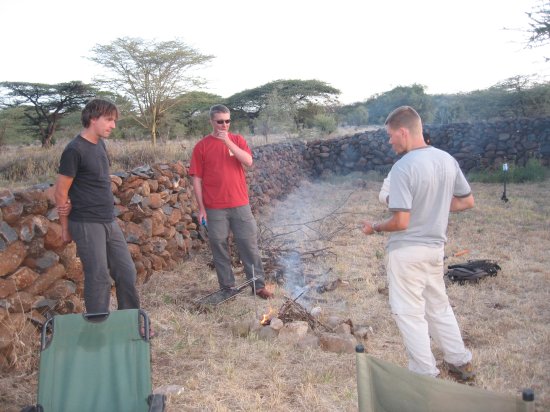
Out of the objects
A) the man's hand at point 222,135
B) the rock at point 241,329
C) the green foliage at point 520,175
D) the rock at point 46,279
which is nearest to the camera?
the rock at point 46,279

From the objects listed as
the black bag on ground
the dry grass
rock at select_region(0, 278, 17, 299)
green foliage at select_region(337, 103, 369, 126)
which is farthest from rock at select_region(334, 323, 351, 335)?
green foliage at select_region(337, 103, 369, 126)

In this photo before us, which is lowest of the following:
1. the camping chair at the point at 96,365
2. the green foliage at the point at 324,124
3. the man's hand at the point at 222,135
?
the camping chair at the point at 96,365

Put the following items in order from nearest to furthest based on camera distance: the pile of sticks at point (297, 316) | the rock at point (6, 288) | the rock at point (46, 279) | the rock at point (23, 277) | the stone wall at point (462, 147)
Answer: the rock at point (6, 288), the rock at point (23, 277), the rock at point (46, 279), the pile of sticks at point (297, 316), the stone wall at point (462, 147)

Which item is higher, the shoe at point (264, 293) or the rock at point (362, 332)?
the shoe at point (264, 293)

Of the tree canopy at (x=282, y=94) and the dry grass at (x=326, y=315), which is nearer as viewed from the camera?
the dry grass at (x=326, y=315)

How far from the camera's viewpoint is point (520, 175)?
13570 mm

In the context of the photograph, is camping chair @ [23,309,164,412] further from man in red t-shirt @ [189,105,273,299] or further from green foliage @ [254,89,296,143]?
green foliage @ [254,89,296,143]

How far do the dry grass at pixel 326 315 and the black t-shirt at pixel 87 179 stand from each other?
119 cm

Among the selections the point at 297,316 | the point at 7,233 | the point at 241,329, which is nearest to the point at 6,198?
the point at 7,233

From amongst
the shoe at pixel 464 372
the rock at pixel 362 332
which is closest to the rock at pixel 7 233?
the rock at pixel 362 332

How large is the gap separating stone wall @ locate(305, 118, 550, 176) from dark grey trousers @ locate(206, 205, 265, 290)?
1045cm

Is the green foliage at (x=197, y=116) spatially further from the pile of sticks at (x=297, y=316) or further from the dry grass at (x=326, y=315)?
the pile of sticks at (x=297, y=316)

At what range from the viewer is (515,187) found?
12.7m

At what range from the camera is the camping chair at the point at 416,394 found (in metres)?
1.63
